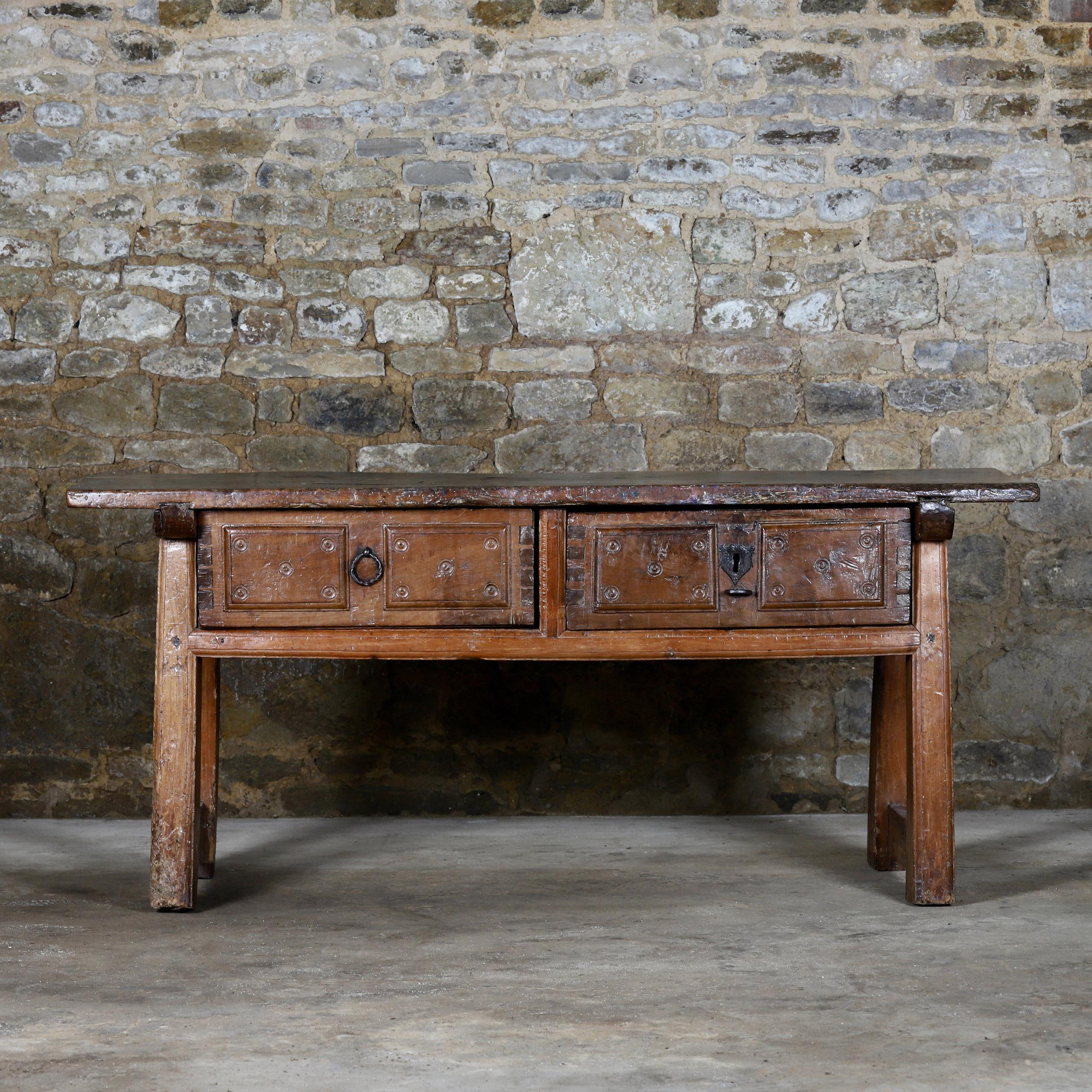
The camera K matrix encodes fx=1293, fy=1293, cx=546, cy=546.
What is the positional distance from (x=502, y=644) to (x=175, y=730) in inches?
27.8

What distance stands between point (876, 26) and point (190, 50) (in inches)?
76.2

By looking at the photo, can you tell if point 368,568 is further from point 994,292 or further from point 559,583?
point 994,292

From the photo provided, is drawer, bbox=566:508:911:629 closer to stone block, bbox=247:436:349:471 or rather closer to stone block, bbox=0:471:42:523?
stone block, bbox=247:436:349:471

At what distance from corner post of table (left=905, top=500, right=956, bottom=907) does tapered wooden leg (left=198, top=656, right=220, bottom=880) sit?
160cm

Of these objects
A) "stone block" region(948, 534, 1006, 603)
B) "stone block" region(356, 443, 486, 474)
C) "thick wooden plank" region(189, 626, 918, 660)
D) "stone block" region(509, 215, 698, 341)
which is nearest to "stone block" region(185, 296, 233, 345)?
"stone block" region(356, 443, 486, 474)

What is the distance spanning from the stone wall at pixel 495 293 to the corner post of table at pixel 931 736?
99cm

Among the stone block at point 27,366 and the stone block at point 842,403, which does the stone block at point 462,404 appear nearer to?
the stone block at point 842,403

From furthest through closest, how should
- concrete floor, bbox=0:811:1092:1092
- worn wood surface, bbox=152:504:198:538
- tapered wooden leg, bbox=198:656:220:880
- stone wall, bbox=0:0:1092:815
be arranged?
stone wall, bbox=0:0:1092:815 < tapered wooden leg, bbox=198:656:220:880 < worn wood surface, bbox=152:504:198:538 < concrete floor, bbox=0:811:1092:1092

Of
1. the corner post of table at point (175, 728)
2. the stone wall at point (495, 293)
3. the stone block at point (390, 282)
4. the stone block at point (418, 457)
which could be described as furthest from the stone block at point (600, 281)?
the corner post of table at point (175, 728)

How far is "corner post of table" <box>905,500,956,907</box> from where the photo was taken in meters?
2.71

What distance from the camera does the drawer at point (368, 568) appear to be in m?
2.67

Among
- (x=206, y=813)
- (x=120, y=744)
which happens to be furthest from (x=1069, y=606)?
(x=120, y=744)

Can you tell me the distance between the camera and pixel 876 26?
3.66 meters

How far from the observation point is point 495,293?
3646mm
